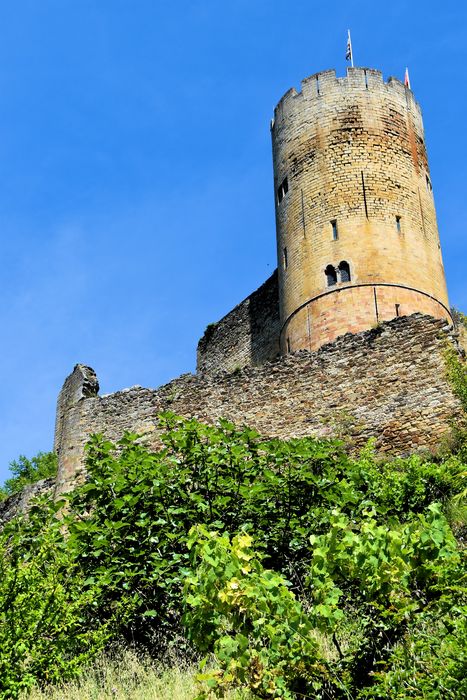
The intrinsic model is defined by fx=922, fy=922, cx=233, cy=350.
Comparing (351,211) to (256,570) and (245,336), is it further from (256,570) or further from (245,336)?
(256,570)

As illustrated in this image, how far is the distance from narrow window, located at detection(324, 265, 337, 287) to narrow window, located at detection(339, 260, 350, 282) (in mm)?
153

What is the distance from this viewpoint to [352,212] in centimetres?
1991

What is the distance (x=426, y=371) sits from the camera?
13.9 meters

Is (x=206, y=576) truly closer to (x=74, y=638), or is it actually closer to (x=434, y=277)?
(x=74, y=638)

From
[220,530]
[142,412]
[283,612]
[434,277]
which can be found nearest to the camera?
[283,612]

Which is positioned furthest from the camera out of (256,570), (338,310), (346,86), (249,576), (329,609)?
(346,86)

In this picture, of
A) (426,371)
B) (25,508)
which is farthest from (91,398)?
(426,371)

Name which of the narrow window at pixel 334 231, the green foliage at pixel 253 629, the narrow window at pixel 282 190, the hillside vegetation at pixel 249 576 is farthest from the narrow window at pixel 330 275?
the green foliage at pixel 253 629

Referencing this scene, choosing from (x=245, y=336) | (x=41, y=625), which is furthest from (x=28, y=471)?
(x=41, y=625)

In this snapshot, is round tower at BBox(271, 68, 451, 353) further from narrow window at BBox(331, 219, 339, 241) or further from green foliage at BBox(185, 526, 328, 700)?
green foliage at BBox(185, 526, 328, 700)

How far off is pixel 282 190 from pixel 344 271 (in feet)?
10.3

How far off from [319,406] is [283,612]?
29.1 ft

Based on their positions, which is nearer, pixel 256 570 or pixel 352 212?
pixel 256 570

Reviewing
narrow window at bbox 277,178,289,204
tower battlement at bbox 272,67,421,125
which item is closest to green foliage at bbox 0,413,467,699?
narrow window at bbox 277,178,289,204
